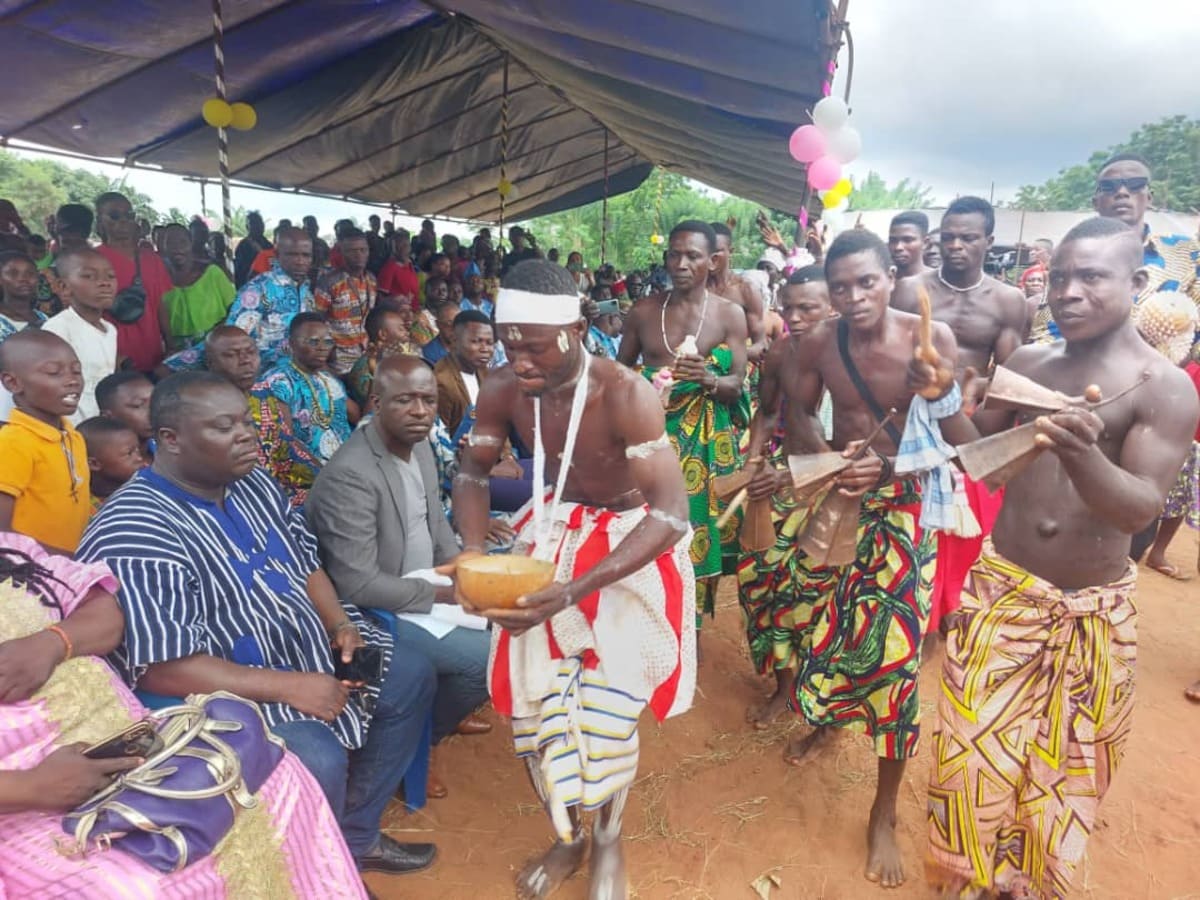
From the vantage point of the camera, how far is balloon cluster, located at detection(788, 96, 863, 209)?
3678 mm

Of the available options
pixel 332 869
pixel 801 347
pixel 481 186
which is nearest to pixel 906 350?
pixel 801 347

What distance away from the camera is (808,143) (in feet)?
13.4

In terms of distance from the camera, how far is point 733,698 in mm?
3605

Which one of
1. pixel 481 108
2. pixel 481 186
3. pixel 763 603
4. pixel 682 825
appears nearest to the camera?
pixel 682 825

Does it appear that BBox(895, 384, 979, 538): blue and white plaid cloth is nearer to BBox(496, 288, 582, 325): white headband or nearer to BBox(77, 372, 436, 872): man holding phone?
BBox(496, 288, 582, 325): white headband

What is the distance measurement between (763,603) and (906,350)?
1.40 metres

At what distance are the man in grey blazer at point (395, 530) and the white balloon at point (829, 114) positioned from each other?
2485 mm

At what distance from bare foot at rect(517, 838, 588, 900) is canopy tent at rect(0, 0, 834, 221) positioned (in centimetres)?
343

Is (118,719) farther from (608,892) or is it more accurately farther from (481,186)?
(481,186)

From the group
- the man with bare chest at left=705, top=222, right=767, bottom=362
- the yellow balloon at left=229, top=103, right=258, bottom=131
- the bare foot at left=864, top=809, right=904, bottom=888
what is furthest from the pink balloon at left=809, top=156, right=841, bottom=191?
the yellow balloon at left=229, top=103, right=258, bottom=131

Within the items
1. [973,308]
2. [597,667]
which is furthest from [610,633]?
[973,308]

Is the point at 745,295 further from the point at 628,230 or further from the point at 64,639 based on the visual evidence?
the point at 628,230

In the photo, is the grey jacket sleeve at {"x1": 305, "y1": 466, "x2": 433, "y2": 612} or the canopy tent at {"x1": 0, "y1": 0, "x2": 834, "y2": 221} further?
the canopy tent at {"x1": 0, "y1": 0, "x2": 834, "y2": 221}

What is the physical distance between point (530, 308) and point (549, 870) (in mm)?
1846
